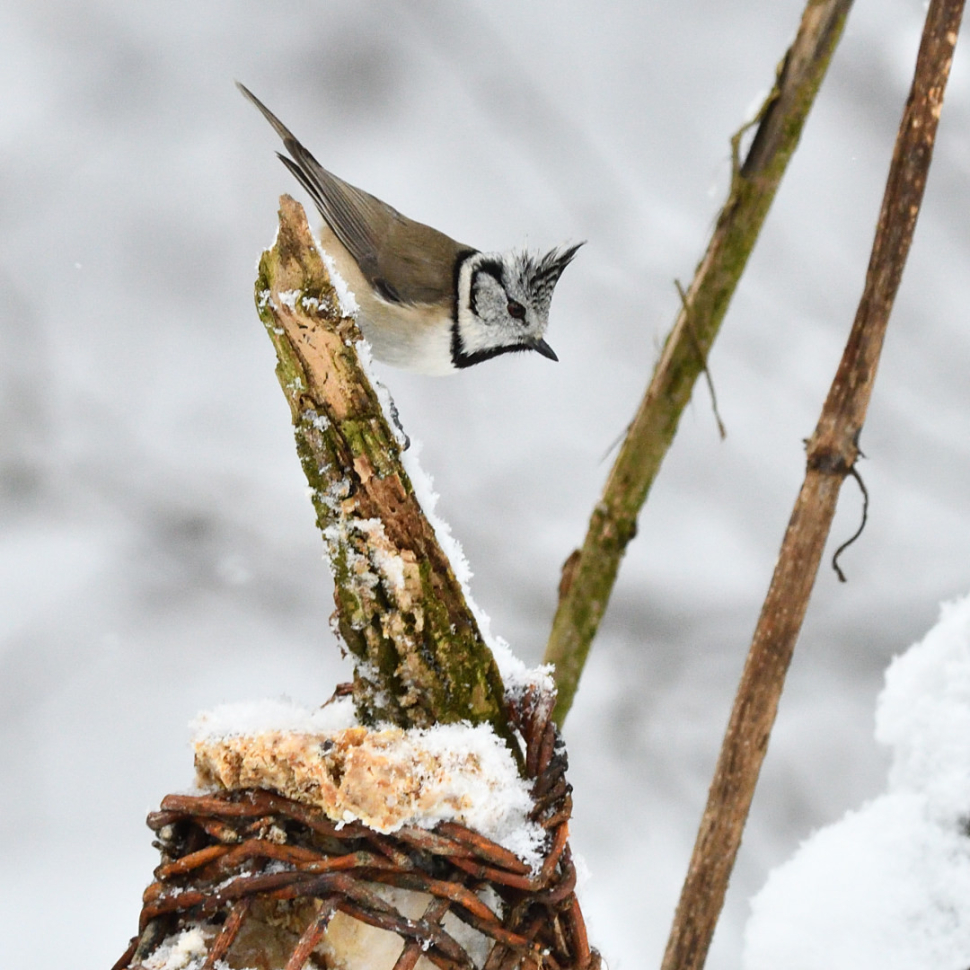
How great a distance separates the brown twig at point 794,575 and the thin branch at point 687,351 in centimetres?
45

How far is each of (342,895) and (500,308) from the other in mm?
1617

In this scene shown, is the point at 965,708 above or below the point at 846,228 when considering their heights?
below

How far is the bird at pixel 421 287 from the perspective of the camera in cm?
231

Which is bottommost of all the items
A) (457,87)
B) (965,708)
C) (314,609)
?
(965,708)

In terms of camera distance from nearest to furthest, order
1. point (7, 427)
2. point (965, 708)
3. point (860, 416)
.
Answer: point (965, 708), point (860, 416), point (7, 427)

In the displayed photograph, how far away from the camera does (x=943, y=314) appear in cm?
342

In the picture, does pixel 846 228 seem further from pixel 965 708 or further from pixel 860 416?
pixel 965 708

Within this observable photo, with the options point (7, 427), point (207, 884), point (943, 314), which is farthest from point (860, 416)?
point (7, 427)

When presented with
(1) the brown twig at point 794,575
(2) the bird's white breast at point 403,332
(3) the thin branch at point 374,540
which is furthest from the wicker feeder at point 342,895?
(2) the bird's white breast at point 403,332

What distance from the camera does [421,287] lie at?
2.39 meters

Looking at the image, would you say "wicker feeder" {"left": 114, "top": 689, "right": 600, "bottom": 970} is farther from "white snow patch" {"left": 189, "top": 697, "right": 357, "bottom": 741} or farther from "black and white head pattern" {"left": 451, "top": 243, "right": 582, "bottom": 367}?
"black and white head pattern" {"left": 451, "top": 243, "right": 582, "bottom": 367}

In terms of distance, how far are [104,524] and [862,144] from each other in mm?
2791

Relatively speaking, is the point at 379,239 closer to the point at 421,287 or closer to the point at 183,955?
the point at 421,287

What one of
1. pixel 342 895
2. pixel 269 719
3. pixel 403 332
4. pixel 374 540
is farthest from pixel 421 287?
pixel 342 895
